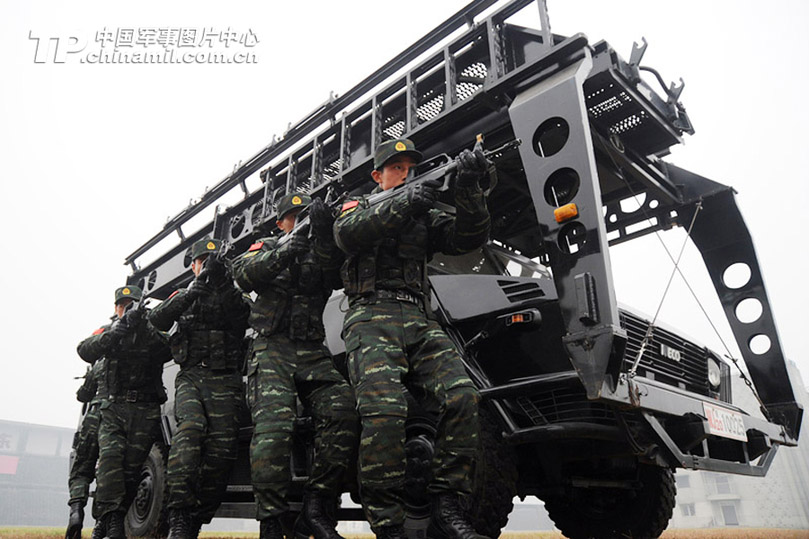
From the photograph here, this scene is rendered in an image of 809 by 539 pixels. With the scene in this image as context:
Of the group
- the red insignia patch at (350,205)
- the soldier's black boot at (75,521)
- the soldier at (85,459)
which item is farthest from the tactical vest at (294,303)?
the soldier's black boot at (75,521)

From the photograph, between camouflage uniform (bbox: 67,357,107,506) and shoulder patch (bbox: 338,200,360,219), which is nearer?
shoulder patch (bbox: 338,200,360,219)

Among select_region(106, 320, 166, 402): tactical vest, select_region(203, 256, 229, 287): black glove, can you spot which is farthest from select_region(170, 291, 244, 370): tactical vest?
select_region(106, 320, 166, 402): tactical vest

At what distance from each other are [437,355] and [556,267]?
731 millimetres

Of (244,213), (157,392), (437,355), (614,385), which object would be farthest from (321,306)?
(244,213)

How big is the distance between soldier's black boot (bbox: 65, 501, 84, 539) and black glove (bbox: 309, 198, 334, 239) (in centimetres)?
391

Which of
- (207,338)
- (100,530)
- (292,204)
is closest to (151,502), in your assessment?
(100,530)

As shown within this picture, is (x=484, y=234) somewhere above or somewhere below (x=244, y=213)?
below

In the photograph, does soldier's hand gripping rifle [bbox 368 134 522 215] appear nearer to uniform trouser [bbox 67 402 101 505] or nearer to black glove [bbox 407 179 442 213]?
A: black glove [bbox 407 179 442 213]

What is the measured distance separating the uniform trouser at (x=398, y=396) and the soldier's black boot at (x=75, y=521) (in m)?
3.85

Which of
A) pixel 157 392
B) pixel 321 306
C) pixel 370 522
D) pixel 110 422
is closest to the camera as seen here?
pixel 370 522

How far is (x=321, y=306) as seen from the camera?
3.54 meters

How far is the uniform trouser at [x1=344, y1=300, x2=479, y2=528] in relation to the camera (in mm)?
2463

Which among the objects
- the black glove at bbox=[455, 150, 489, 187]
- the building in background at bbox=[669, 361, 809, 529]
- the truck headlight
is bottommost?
the building in background at bbox=[669, 361, 809, 529]

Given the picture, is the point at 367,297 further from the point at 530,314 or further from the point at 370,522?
the point at 370,522
